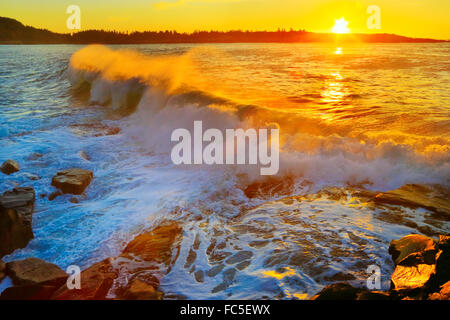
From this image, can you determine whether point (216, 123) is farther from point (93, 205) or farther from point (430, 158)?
point (430, 158)

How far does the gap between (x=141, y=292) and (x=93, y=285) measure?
27.2 inches

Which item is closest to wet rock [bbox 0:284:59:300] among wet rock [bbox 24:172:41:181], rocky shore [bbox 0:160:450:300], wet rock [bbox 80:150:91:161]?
rocky shore [bbox 0:160:450:300]

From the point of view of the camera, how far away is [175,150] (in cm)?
1063

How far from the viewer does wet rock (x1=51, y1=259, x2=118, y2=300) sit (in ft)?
12.4

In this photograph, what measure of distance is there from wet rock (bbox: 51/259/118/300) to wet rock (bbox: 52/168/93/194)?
10.4 feet

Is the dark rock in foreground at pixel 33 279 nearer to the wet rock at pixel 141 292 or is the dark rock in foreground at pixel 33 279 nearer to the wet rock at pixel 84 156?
the wet rock at pixel 141 292

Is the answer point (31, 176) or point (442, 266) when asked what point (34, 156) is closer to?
point (31, 176)

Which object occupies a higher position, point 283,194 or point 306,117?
point 306,117

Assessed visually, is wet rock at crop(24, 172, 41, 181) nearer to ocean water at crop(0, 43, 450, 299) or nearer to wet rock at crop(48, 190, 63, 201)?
ocean water at crop(0, 43, 450, 299)

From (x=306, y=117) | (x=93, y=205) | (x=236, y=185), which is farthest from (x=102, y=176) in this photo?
(x=306, y=117)

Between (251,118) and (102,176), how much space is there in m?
5.37

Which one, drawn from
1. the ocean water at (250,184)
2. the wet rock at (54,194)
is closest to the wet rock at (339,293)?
the ocean water at (250,184)

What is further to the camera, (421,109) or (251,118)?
(421,109)

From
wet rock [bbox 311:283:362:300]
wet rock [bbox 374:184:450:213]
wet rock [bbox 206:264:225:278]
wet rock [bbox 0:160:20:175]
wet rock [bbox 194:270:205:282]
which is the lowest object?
wet rock [bbox 194:270:205:282]
